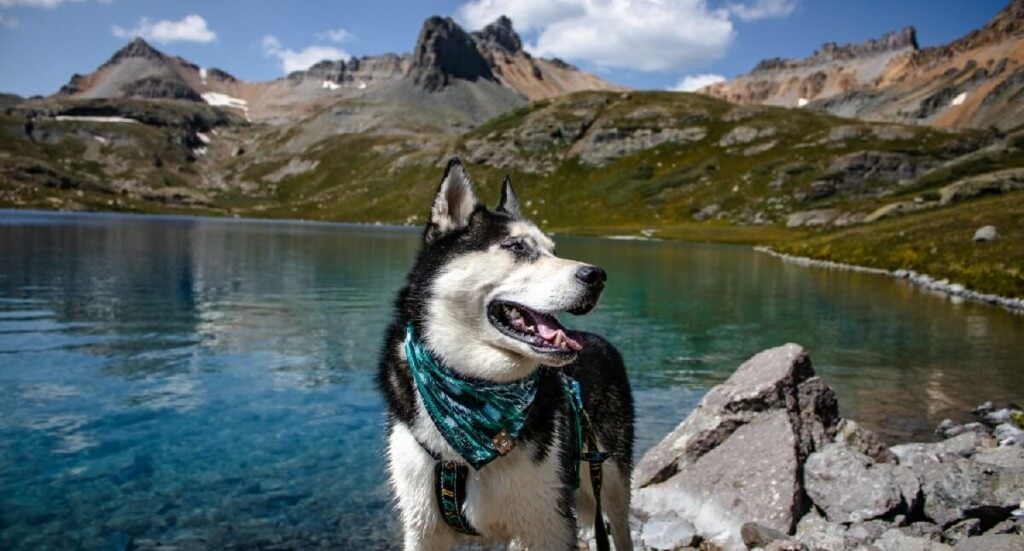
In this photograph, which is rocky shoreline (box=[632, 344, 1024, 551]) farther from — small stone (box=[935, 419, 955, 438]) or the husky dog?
the husky dog

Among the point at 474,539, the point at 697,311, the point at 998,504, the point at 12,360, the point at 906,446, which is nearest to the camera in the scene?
the point at 474,539

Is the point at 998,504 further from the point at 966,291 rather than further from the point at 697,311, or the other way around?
the point at 966,291

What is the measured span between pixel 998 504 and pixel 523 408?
7932mm

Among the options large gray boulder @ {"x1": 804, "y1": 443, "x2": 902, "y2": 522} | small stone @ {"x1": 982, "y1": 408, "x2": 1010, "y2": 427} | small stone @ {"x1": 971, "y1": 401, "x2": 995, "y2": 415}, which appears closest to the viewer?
large gray boulder @ {"x1": 804, "y1": 443, "x2": 902, "y2": 522}

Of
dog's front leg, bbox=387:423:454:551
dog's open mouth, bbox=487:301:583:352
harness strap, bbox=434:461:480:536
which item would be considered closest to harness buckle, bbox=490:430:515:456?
harness strap, bbox=434:461:480:536

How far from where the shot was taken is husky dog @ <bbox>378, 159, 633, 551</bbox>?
548 centimetres

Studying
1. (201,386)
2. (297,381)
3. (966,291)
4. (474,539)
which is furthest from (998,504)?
(966,291)

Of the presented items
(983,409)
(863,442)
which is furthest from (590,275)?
(983,409)

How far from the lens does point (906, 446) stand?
47.8ft

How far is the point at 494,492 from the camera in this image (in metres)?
5.71

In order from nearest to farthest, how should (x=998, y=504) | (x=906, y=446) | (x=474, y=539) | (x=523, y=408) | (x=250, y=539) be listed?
(x=523, y=408) → (x=474, y=539) → (x=998, y=504) → (x=250, y=539) → (x=906, y=446)

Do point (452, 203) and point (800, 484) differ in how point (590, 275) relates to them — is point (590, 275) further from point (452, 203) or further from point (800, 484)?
point (800, 484)

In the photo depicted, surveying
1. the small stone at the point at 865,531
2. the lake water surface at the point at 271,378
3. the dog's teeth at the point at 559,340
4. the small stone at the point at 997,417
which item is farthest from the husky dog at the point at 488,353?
the small stone at the point at 997,417

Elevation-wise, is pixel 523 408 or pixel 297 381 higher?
pixel 523 408
